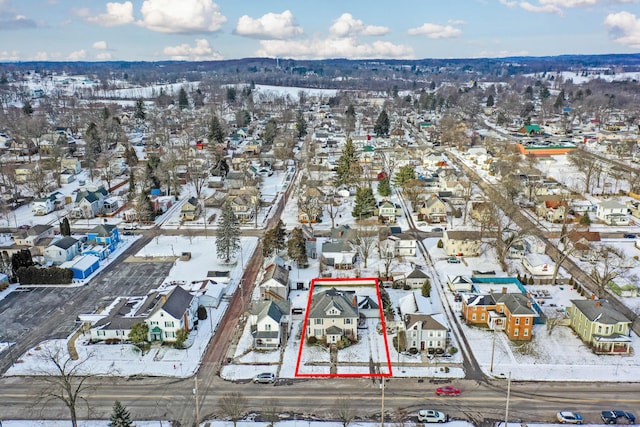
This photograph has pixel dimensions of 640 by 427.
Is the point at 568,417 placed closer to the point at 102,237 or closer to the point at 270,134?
the point at 102,237

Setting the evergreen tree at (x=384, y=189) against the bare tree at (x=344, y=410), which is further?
the evergreen tree at (x=384, y=189)

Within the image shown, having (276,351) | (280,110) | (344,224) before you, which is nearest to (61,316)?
(276,351)

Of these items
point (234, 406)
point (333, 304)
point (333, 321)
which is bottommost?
point (234, 406)

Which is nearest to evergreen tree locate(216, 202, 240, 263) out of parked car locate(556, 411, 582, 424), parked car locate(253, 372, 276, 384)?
parked car locate(253, 372, 276, 384)

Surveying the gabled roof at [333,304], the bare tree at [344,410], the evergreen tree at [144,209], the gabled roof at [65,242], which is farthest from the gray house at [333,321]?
the evergreen tree at [144,209]

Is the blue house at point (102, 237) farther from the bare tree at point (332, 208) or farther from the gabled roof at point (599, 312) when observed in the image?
the gabled roof at point (599, 312)

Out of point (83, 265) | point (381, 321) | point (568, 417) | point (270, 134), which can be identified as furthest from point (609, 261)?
point (270, 134)

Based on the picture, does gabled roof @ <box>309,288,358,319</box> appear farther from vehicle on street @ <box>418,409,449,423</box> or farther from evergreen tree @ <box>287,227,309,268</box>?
evergreen tree @ <box>287,227,309,268</box>
